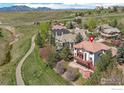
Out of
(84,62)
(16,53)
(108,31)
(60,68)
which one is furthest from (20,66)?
(108,31)

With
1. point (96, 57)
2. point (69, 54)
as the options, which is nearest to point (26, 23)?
point (69, 54)

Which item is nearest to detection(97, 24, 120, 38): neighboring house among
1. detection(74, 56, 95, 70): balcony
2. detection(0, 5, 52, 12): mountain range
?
detection(74, 56, 95, 70): balcony

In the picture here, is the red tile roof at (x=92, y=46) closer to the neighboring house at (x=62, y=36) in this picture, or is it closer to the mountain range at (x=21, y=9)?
the neighboring house at (x=62, y=36)

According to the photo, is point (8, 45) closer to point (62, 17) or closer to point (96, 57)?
point (62, 17)

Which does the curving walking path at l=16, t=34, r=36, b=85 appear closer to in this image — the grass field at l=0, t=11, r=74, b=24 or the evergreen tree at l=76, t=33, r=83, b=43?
the grass field at l=0, t=11, r=74, b=24

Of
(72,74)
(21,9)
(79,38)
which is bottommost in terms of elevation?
(72,74)

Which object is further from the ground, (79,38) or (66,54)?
(79,38)

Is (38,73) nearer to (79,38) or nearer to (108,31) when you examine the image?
(79,38)
